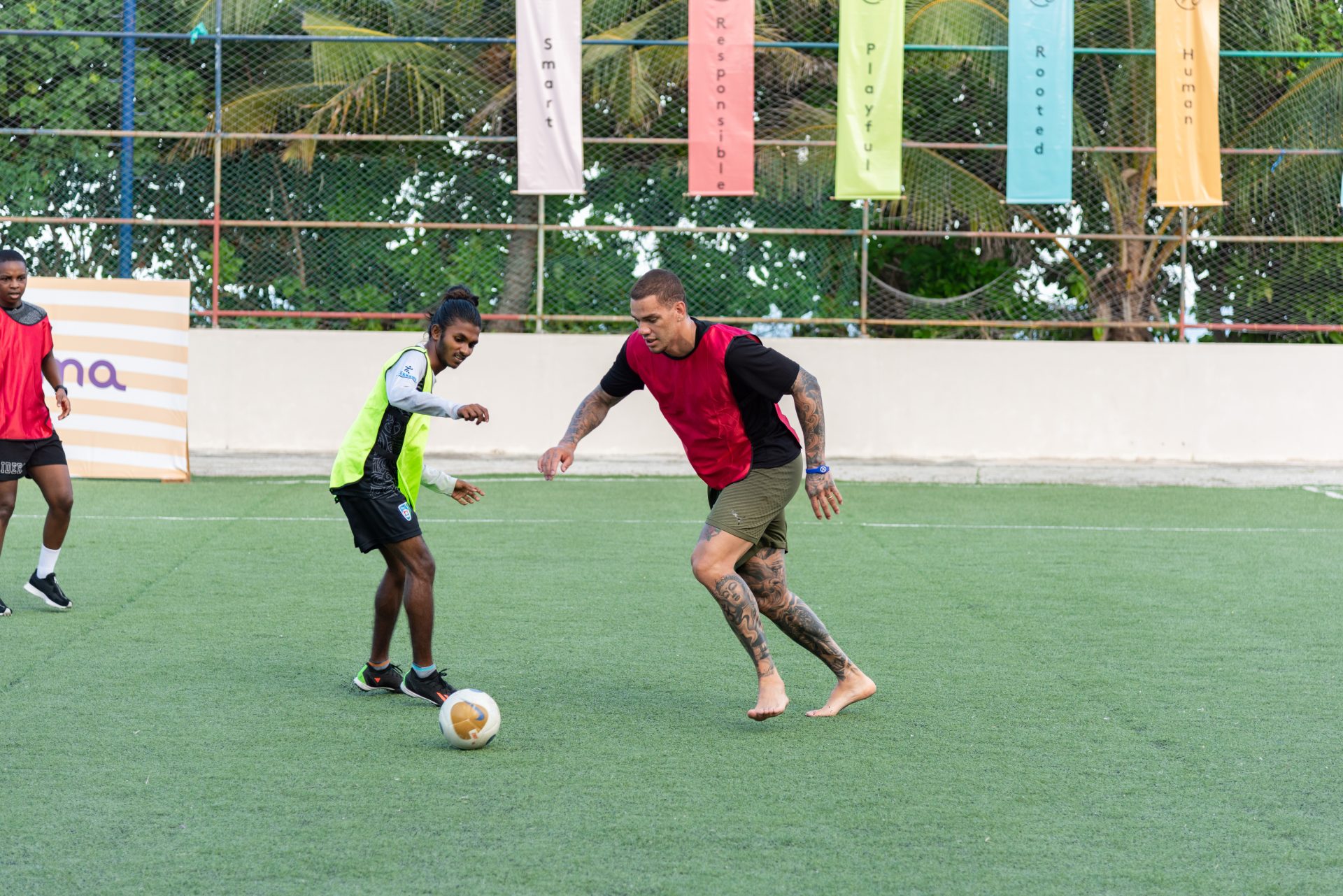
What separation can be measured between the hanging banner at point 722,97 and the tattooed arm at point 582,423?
8985mm

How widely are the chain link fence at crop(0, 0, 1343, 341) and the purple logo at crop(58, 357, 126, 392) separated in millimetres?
2051

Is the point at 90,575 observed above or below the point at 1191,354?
below

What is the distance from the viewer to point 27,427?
7863 mm

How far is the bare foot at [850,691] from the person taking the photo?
5926mm

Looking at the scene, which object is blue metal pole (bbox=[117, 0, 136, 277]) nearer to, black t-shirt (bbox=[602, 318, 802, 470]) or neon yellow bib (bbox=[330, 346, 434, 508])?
neon yellow bib (bbox=[330, 346, 434, 508])

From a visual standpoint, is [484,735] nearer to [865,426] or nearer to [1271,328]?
[865,426]

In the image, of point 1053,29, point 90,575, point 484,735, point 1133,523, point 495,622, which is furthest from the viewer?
point 1053,29

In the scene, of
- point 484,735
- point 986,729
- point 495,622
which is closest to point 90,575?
point 495,622

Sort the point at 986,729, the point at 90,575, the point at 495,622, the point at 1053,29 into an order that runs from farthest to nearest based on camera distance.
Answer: the point at 1053,29 → the point at 90,575 → the point at 495,622 → the point at 986,729

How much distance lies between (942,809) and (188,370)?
40.1ft

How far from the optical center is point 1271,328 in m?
15.5

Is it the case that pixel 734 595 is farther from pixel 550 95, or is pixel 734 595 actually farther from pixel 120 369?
pixel 550 95

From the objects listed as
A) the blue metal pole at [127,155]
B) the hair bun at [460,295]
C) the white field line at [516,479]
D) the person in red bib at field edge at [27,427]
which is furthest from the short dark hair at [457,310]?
the blue metal pole at [127,155]

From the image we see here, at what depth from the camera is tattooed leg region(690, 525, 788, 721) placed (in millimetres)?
5742
